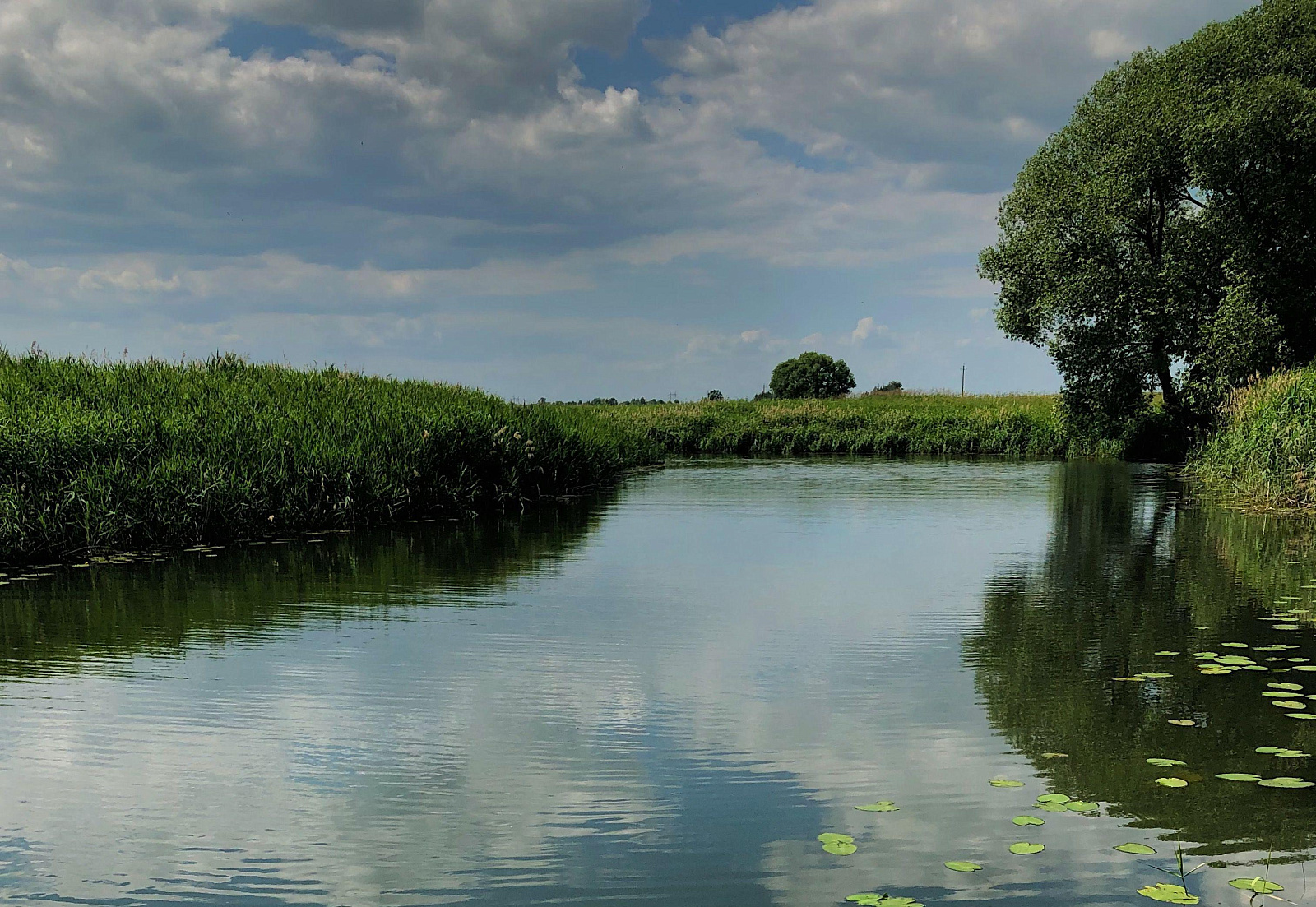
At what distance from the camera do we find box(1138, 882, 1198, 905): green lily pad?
3242 millimetres

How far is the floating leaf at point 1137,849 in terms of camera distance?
358 centimetres

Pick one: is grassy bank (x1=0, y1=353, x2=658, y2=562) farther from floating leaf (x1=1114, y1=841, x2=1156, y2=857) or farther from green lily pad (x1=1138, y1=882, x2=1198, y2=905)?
green lily pad (x1=1138, y1=882, x2=1198, y2=905)

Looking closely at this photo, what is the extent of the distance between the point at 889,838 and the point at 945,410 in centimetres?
3446

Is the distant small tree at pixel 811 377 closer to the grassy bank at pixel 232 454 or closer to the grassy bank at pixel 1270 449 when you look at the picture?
the grassy bank at pixel 1270 449

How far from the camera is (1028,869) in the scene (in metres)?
3.46

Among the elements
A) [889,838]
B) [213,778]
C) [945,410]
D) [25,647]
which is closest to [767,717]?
[889,838]

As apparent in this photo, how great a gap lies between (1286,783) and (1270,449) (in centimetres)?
1451

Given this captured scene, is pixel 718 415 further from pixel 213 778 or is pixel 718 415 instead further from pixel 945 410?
pixel 213 778

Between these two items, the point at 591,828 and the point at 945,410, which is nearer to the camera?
the point at 591,828

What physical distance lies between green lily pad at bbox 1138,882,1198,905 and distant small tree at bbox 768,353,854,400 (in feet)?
216

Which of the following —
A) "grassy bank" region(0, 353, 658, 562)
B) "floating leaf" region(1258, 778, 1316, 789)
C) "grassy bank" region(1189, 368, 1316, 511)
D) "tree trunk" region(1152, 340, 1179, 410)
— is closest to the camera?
"floating leaf" region(1258, 778, 1316, 789)

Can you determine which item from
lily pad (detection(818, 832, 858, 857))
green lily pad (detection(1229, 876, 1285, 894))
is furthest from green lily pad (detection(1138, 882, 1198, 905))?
lily pad (detection(818, 832, 858, 857))

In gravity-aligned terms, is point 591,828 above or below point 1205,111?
below

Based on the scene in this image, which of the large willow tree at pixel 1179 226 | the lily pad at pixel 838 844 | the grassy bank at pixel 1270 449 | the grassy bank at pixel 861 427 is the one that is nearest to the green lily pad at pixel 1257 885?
the lily pad at pixel 838 844
